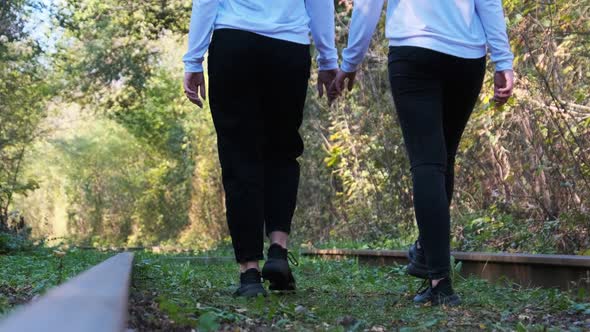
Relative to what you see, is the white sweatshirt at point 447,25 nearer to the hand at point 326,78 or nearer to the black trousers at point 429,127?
the black trousers at point 429,127

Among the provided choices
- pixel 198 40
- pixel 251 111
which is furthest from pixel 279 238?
pixel 198 40

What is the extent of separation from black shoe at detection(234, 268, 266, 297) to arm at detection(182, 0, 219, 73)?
0.99 metres

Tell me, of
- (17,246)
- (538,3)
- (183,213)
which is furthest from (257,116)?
(183,213)

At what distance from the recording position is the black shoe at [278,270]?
391 centimetres

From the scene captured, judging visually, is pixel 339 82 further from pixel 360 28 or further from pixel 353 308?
pixel 353 308

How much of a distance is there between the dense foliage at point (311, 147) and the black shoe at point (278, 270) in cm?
217

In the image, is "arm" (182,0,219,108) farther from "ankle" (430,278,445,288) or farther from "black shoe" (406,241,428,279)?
"ankle" (430,278,445,288)

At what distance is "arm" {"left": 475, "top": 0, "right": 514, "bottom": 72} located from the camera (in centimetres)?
384

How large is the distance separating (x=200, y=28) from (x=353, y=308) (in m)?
1.41

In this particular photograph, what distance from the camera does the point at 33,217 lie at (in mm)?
36094

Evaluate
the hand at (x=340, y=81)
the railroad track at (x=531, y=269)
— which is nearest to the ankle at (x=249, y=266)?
the hand at (x=340, y=81)

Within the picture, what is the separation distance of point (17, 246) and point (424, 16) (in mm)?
7426

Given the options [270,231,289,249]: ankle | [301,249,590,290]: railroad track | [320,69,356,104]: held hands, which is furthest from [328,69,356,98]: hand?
[301,249,590,290]: railroad track

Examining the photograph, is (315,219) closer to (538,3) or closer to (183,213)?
(538,3)
